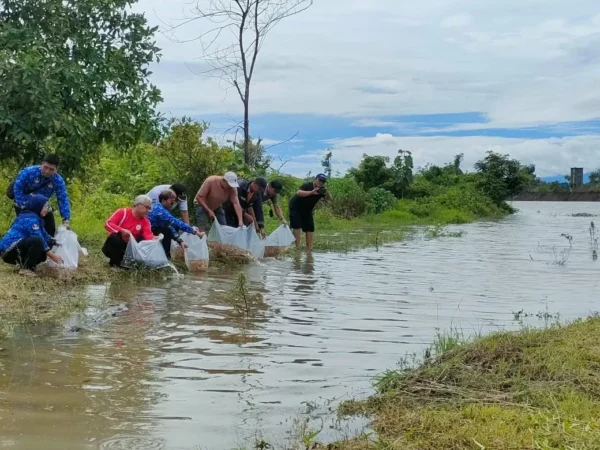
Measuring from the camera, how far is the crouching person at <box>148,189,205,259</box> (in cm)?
859

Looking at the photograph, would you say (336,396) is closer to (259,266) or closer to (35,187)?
(35,187)

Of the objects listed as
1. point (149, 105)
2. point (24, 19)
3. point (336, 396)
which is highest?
point (24, 19)

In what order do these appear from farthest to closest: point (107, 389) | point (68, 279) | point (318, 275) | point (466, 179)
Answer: point (466, 179) → point (318, 275) → point (68, 279) → point (107, 389)

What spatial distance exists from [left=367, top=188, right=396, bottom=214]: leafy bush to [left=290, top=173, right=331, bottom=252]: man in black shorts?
48.8 ft

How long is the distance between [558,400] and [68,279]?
530 centimetres

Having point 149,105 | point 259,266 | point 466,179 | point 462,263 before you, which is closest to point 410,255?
point 462,263

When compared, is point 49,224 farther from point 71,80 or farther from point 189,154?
point 189,154

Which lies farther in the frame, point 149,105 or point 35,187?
point 149,105

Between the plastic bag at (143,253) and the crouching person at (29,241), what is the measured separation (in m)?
0.96

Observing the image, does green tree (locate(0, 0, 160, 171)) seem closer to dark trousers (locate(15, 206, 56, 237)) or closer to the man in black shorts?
dark trousers (locate(15, 206, 56, 237))

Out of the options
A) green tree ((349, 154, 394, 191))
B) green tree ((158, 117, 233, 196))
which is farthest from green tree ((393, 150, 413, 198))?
green tree ((158, 117, 233, 196))

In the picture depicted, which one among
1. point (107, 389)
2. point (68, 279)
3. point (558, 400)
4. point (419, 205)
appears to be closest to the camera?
point (558, 400)

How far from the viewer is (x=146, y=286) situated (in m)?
7.54

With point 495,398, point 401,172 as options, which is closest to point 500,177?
point 401,172
